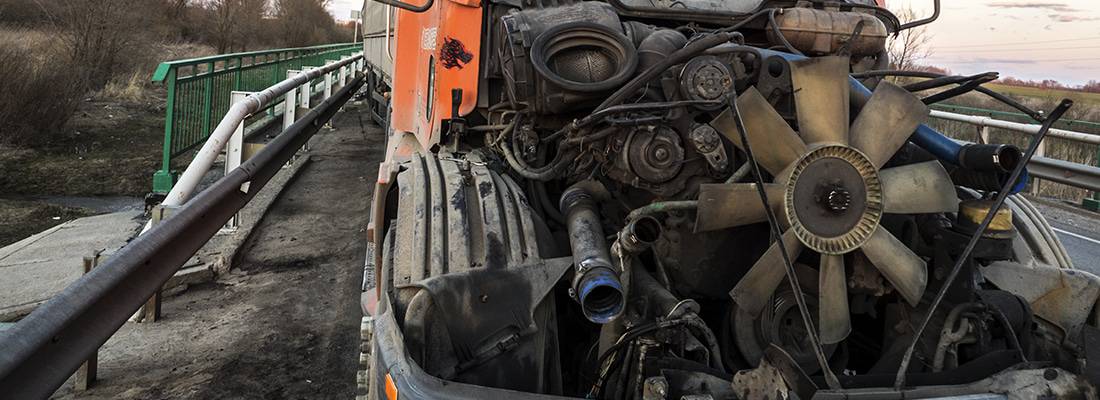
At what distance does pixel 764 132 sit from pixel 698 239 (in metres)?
0.62

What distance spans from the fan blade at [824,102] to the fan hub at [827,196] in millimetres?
95

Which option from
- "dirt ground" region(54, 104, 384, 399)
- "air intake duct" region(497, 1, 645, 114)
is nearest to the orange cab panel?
"air intake duct" region(497, 1, 645, 114)

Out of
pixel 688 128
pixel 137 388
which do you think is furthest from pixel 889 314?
pixel 137 388

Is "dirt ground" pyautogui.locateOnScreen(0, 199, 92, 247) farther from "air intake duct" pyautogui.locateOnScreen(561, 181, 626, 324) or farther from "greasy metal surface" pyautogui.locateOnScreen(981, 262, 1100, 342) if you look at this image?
"greasy metal surface" pyautogui.locateOnScreen(981, 262, 1100, 342)

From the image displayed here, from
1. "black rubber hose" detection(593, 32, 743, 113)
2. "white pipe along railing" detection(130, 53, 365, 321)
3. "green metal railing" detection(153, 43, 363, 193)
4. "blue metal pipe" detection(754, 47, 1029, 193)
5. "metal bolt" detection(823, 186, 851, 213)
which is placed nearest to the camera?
"metal bolt" detection(823, 186, 851, 213)

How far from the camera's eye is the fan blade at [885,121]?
2465 millimetres

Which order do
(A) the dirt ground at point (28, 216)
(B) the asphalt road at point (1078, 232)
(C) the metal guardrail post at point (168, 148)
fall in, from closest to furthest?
(C) the metal guardrail post at point (168, 148) < (A) the dirt ground at point (28, 216) < (B) the asphalt road at point (1078, 232)

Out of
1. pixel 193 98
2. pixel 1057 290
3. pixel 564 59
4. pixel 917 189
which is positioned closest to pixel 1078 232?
pixel 1057 290

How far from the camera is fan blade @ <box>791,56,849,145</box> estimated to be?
244 cm

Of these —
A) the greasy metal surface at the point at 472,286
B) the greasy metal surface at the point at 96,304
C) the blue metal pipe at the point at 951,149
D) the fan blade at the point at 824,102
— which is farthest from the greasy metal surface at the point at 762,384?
the greasy metal surface at the point at 96,304

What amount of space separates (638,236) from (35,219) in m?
6.94

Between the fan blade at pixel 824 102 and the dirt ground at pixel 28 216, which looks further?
the dirt ground at pixel 28 216

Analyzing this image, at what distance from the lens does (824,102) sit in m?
2.45

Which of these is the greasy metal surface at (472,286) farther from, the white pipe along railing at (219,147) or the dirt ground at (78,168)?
the dirt ground at (78,168)
